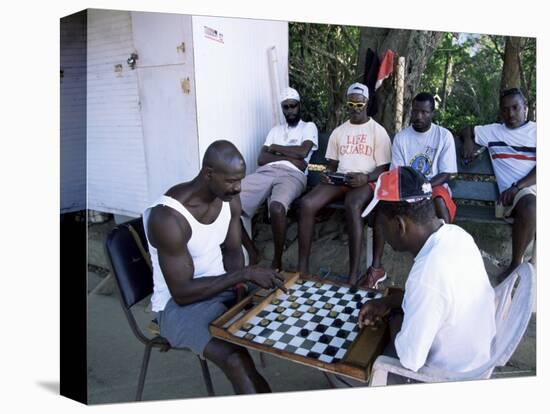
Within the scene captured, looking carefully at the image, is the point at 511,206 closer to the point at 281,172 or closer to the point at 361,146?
the point at 361,146

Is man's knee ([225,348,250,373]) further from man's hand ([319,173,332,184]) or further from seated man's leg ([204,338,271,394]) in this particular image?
man's hand ([319,173,332,184])

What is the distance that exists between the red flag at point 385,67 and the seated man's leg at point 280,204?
1.04 meters

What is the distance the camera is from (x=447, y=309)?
190 cm

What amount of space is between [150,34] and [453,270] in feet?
7.13

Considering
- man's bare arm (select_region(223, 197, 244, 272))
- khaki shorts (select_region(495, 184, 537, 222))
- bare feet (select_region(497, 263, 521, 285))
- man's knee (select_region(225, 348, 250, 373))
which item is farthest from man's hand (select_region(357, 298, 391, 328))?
khaki shorts (select_region(495, 184, 537, 222))

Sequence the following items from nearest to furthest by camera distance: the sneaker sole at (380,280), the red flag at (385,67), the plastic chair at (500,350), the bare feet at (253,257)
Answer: the plastic chair at (500,350) < the bare feet at (253,257) < the sneaker sole at (380,280) < the red flag at (385,67)

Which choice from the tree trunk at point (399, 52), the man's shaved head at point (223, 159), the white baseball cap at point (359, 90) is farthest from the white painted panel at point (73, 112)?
the tree trunk at point (399, 52)

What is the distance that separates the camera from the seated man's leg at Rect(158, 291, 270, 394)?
2.30m

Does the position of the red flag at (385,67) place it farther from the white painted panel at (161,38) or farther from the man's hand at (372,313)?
the man's hand at (372,313)

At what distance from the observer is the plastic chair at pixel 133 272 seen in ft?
8.03

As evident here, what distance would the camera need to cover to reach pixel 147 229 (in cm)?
248

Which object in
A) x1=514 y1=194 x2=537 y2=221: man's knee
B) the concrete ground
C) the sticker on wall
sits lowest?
the concrete ground

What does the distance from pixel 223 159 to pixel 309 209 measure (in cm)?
113

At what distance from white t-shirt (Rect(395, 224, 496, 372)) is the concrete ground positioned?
1149mm
